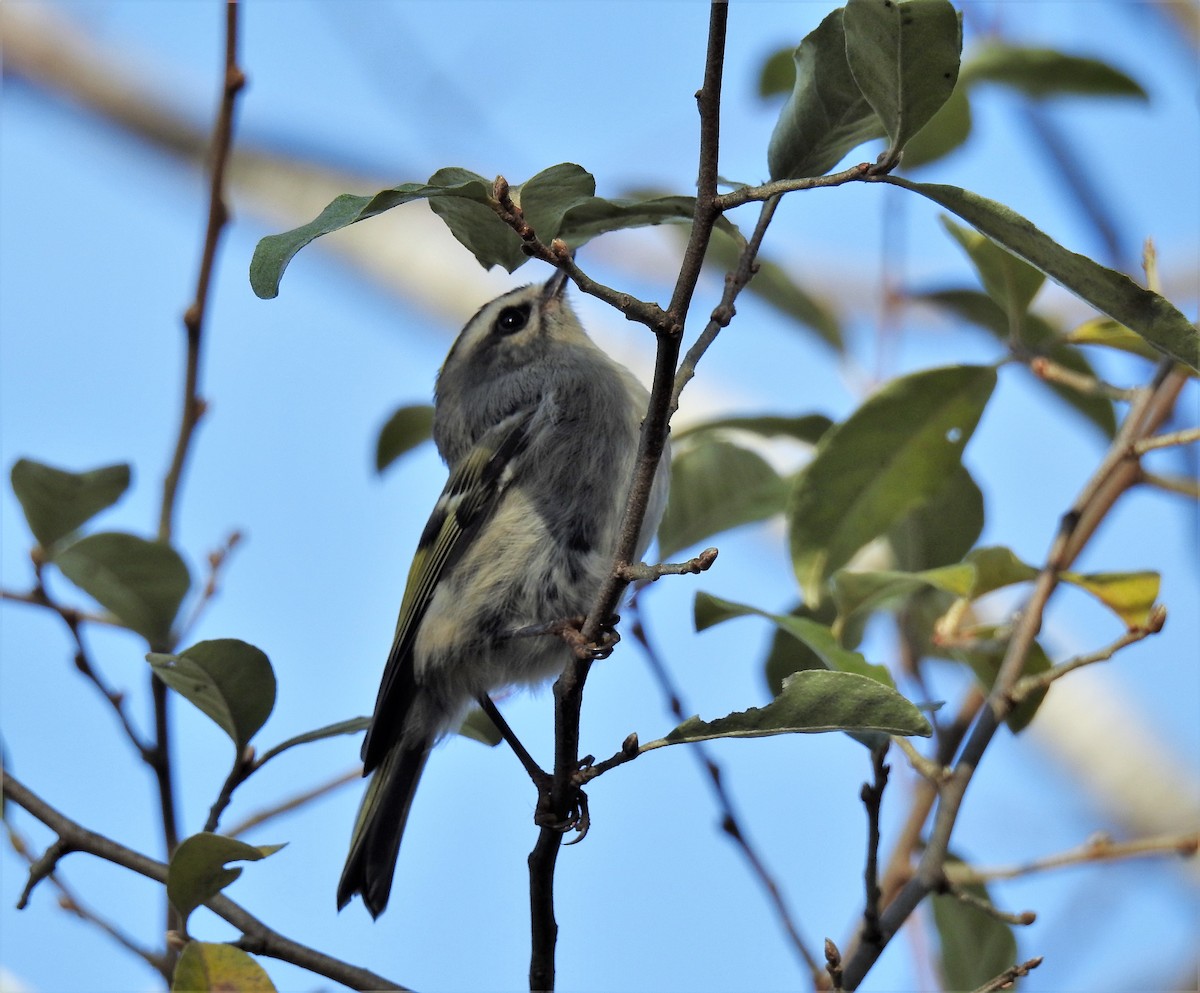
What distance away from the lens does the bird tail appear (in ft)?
6.93

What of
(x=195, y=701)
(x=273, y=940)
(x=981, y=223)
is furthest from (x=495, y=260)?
(x=273, y=940)

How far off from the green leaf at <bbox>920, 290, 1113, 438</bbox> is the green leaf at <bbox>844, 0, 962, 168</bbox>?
78cm

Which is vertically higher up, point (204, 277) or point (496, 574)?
point (204, 277)

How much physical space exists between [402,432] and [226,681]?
2.38ft

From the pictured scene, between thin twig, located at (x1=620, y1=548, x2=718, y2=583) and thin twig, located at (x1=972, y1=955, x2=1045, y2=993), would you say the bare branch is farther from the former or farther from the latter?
thin twig, located at (x1=620, y1=548, x2=718, y2=583)

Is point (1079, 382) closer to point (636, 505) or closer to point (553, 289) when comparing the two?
point (636, 505)

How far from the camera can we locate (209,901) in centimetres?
153

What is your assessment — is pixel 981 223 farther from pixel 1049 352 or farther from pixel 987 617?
pixel 987 617

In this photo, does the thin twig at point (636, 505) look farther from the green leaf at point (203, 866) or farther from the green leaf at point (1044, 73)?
the green leaf at point (1044, 73)

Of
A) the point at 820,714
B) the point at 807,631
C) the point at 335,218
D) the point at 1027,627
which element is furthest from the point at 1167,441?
the point at 335,218

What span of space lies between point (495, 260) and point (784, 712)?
638 millimetres

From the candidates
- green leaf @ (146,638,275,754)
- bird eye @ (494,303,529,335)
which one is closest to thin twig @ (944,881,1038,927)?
green leaf @ (146,638,275,754)

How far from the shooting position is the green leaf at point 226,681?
1.66 m

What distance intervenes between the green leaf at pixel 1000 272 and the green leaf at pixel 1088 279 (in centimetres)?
59
